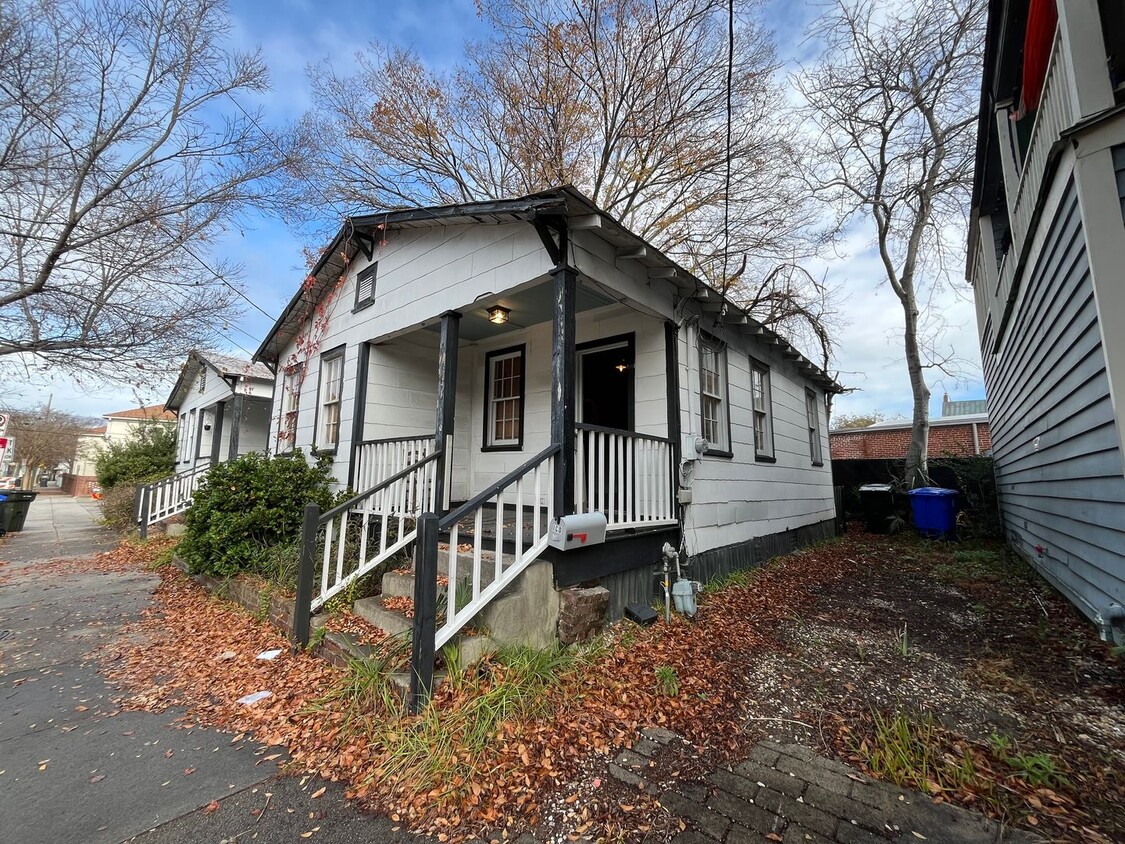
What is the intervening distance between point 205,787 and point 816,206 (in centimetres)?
1497

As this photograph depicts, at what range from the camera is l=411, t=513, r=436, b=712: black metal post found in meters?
2.96

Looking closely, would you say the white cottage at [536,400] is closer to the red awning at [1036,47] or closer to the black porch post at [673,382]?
the black porch post at [673,382]

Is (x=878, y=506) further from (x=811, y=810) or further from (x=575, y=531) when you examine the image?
(x=811, y=810)

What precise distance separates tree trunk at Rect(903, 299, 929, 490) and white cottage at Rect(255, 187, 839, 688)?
3632 mm

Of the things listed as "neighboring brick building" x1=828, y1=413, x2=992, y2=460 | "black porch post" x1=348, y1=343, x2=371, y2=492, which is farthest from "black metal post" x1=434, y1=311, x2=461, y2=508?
"neighboring brick building" x1=828, y1=413, x2=992, y2=460

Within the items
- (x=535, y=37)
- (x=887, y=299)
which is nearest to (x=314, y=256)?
(x=535, y=37)

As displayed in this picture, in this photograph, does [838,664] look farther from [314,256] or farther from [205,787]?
[314,256]

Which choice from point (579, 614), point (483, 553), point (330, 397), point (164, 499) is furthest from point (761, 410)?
point (164, 499)

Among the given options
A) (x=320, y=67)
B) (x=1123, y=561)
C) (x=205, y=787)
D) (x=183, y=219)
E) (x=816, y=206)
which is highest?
(x=320, y=67)

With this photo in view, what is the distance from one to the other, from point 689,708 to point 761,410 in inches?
214

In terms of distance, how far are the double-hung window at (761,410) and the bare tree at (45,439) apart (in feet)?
143

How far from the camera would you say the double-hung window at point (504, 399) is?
696 cm

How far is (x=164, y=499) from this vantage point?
399 inches

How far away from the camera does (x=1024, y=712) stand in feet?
9.52
